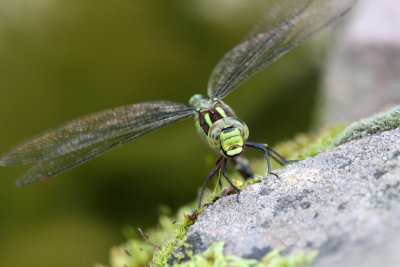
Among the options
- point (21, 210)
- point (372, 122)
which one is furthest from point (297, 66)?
point (21, 210)

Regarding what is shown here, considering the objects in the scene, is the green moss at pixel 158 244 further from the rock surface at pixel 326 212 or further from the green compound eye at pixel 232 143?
the green compound eye at pixel 232 143

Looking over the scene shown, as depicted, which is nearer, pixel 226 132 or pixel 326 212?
pixel 326 212

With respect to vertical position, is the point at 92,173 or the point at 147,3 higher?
the point at 147,3

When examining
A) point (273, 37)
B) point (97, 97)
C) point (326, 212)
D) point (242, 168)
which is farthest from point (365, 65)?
point (326, 212)

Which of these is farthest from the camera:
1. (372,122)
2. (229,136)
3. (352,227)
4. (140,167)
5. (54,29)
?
(140,167)

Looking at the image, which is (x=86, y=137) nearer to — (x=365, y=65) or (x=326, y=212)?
(x=326, y=212)

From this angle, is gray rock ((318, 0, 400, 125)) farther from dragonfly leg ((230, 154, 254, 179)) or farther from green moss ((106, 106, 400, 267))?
dragonfly leg ((230, 154, 254, 179))

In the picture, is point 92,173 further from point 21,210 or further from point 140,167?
point 21,210
